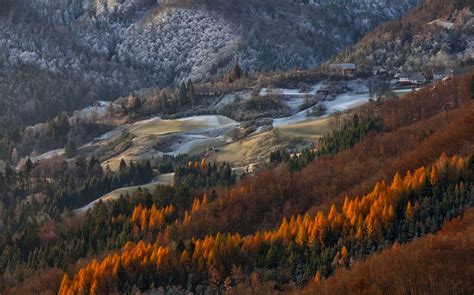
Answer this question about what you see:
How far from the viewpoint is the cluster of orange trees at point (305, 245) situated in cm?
10288

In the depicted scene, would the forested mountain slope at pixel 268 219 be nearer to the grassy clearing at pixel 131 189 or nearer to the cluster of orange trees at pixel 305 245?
the cluster of orange trees at pixel 305 245

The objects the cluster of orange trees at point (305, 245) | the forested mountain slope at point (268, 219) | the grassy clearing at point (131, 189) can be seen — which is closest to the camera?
the cluster of orange trees at point (305, 245)

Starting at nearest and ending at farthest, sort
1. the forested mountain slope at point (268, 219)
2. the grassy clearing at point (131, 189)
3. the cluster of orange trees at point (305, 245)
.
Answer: the cluster of orange trees at point (305, 245), the forested mountain slope at point (268, 219), the grassy clearing at point (131, 189)

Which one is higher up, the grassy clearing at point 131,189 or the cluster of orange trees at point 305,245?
the cluster of orange trees at point 305,245

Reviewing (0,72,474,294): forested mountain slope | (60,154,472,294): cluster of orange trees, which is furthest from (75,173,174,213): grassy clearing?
(60,154,472,294): cluster of orange trees

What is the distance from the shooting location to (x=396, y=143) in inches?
5837

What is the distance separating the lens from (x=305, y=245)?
10544 centimetres

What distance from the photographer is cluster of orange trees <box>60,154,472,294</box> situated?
102875 mm

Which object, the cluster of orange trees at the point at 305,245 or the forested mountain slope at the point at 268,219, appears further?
the forested mountain slope at the point at 268,219

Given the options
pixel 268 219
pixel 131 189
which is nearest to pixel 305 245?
pixel 268 219

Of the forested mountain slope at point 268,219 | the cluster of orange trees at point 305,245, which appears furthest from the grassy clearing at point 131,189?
the cluster of orange trees at point 305,245

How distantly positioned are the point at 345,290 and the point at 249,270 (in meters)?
23.9

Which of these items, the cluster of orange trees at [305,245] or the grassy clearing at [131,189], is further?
the grassy clearing at [131,189]

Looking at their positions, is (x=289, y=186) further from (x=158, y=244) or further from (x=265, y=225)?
(x=158, y=244)
